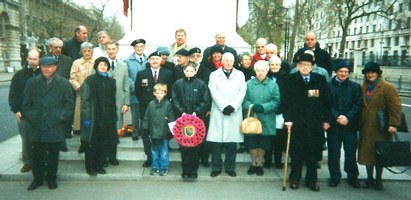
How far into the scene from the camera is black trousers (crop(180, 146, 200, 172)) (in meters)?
6.17

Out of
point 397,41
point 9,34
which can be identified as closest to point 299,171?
point 9,34

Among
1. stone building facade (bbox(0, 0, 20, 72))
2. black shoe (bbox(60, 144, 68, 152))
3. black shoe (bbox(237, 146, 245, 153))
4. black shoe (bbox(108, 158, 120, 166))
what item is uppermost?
stone building facade (bbox(0, 0, 20, 72))

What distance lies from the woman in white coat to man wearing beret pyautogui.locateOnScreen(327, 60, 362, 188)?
56.3 inches

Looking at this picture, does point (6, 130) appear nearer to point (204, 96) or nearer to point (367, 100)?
point (204, 96)

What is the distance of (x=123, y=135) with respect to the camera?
766 cm

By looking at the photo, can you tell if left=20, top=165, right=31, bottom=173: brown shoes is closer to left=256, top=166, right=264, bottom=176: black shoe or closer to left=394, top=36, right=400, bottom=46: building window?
left=256, top=166, right=264, bottom=176: black shoe

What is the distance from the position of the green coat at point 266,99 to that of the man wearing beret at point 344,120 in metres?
0.88

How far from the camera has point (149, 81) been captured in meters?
6.57

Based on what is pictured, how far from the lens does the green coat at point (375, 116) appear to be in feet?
19.1

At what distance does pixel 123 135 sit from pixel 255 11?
127 ft

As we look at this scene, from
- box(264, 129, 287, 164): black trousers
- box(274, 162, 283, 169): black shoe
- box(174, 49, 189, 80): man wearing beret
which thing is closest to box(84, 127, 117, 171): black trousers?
box(174, 49, 189, 80): man wearing beret

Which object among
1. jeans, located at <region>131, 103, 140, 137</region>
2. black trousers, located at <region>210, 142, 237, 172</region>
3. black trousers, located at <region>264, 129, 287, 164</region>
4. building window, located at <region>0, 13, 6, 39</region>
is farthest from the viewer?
building window, located at <region>0, 13, 6, 39</region>

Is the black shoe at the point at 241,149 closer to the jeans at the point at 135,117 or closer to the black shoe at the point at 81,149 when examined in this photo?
the jeans at the point at 135,117

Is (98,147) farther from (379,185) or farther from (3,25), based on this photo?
(3,25)
